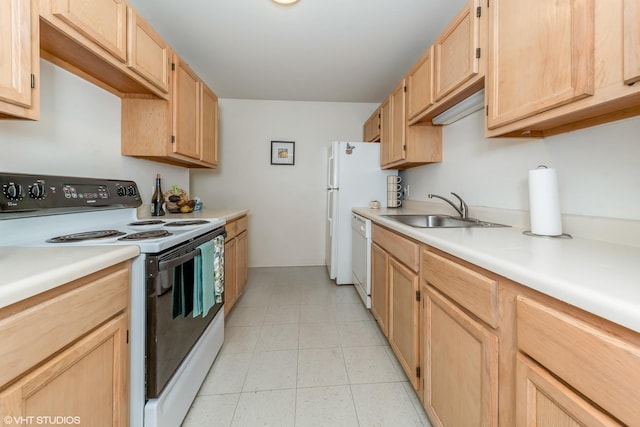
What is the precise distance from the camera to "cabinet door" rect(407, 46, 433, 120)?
173cm

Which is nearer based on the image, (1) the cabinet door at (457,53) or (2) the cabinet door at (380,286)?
(1) the cabinet door at (457,53)

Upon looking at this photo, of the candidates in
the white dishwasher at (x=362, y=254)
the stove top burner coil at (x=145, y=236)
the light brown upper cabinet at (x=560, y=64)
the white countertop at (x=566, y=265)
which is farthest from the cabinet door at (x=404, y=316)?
the stove top burner coil at (x=145, y=236)

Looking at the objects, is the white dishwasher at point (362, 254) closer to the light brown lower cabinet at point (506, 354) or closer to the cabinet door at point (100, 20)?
the light brown lower cabinet at point (506, 354)

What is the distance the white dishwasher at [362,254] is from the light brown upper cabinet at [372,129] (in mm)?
1029

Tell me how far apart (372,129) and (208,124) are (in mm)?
1890

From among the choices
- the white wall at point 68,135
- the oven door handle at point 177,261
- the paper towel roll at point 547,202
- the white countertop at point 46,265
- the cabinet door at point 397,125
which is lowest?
the oven door handle at point 177,261

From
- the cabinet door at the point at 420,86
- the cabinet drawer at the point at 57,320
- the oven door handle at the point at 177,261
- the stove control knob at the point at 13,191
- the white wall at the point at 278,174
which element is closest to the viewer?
the cabinet drawer at the point at 57,320

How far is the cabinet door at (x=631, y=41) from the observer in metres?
0.66

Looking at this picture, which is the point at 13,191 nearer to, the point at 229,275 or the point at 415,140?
the point at 229,275

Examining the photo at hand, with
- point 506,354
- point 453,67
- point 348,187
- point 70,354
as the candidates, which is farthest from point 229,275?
point 453,67

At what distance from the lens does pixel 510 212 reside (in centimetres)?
143

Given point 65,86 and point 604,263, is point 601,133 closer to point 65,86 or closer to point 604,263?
point 604,263

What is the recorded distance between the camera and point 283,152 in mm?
3635

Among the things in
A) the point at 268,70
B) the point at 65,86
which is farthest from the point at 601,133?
the point at 268,70
